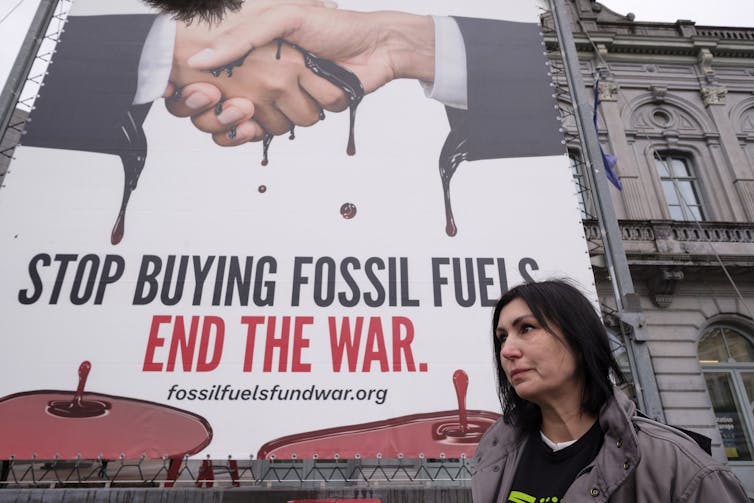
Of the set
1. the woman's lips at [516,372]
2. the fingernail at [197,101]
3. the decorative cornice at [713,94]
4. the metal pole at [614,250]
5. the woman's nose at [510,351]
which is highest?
the decorative cornice at [713,94]

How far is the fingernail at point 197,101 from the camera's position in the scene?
607cm

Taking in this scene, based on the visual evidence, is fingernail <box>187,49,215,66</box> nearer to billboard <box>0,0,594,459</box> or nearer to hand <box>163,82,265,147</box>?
billboard <box>0,0,594,459</box>

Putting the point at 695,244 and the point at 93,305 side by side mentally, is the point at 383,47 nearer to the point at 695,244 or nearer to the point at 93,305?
the point at 93,305

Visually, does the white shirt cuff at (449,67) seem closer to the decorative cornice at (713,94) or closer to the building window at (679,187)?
the building window at (679,187)

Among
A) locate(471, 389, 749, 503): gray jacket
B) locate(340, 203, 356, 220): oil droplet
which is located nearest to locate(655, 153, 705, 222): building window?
locate(340, 203, 356, 220): oil droplet

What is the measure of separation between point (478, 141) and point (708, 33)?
13216 millimetres

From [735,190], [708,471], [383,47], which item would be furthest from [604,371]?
[735,190]

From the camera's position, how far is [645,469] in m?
1.23

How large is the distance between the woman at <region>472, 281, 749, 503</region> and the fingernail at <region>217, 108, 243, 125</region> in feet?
16.9

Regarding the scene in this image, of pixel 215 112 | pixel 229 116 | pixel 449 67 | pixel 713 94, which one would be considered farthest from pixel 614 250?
pixel 713 94

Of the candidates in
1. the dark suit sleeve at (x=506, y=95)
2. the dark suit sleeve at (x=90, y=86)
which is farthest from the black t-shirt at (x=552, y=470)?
the dark suit sleeve at (x=90, y=86)

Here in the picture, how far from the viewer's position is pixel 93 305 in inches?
191

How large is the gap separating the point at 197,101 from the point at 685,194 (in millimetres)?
12315

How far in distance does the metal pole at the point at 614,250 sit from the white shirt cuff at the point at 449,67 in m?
1.42
